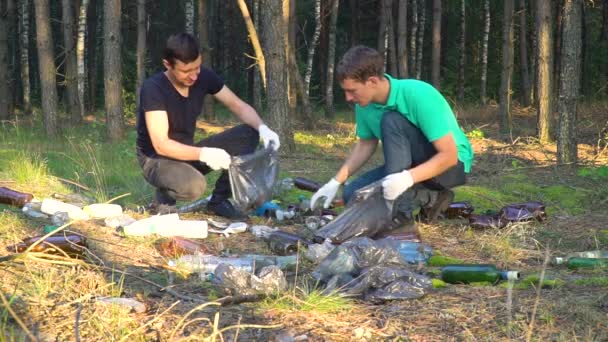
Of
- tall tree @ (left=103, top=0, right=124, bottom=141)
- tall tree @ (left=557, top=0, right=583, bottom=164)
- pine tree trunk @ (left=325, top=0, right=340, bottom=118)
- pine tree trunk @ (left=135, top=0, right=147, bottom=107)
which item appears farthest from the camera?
pine tree trunk @ (left=325, top=0, right=340, bottom=118)

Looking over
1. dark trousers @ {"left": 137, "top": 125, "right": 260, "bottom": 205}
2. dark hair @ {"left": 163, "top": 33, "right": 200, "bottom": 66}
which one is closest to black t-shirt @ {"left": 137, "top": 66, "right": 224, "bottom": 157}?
dark trousers @ {"left": 137, "top": 125, "right": 260, "bottom": 205}

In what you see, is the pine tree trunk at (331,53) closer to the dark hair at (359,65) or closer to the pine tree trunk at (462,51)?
the pine tree trunk at (462,51)

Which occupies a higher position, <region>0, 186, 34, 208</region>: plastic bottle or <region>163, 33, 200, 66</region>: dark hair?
<region>163, 33, 200, 66</region>: dark hair

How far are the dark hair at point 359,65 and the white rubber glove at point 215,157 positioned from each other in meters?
1.13

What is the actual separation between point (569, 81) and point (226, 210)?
4.53 m

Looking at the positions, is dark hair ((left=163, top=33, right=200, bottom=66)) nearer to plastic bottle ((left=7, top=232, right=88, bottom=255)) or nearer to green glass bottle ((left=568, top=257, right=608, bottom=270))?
plastic bottle ((left=7, top=232, right=88, bottom=255))

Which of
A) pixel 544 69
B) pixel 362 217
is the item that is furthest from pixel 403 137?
pixel 544 69

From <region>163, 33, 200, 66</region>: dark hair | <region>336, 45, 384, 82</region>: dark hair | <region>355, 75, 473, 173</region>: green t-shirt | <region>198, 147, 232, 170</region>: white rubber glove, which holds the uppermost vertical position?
<region>163, 33, 200, 66</region>: dark hair

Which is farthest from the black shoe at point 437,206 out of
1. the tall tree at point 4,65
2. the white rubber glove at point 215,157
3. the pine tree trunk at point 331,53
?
the pine tree trunk at point 331,53

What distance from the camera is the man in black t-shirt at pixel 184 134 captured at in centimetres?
534

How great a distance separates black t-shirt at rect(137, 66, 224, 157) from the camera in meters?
5.45

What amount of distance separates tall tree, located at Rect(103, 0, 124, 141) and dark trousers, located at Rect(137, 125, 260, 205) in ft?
24.2

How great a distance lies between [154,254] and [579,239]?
2.76m

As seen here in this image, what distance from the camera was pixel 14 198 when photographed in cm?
592
